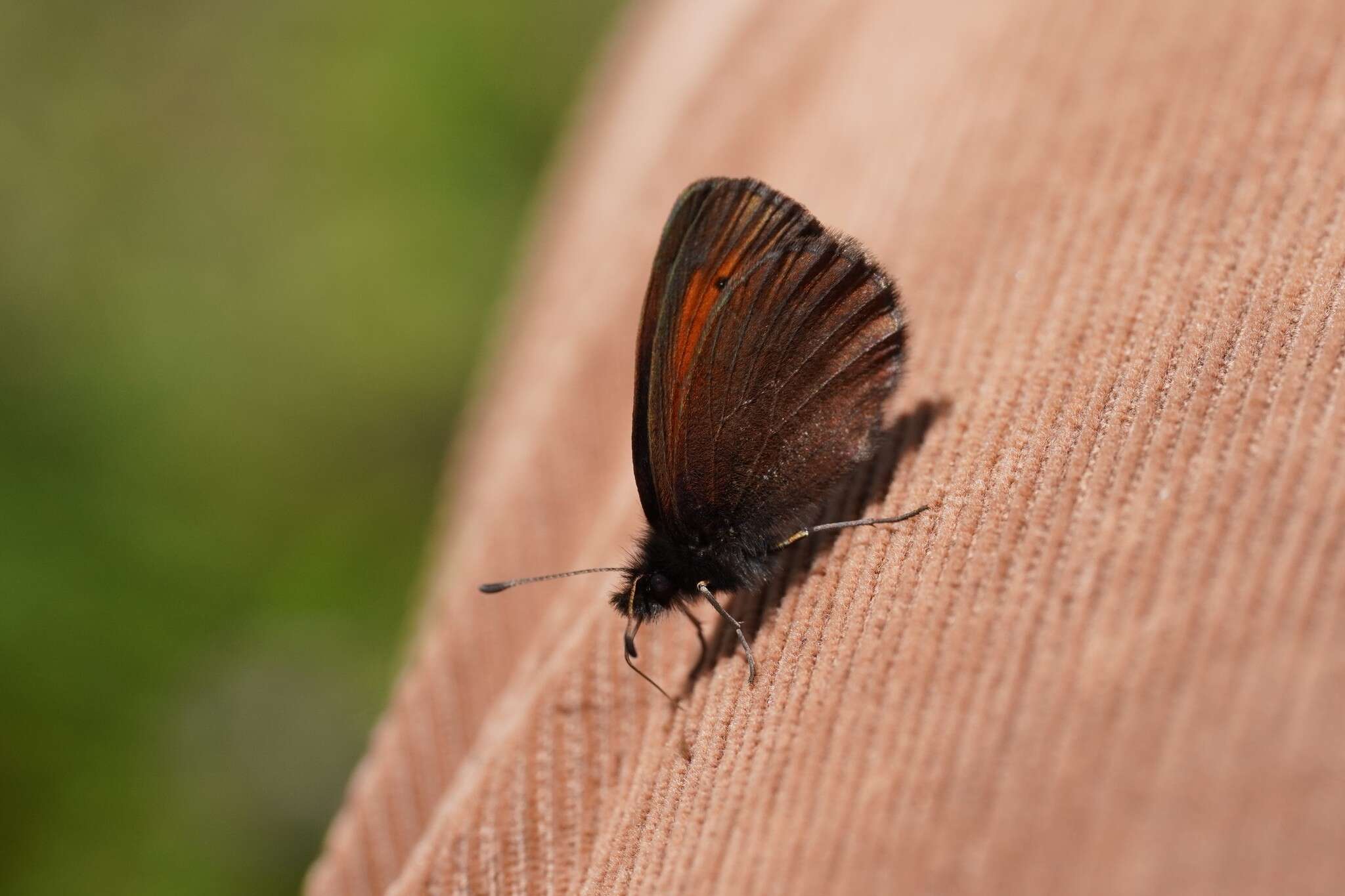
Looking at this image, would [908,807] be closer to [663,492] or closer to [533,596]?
[663,492]

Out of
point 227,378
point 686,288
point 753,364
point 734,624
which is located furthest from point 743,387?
point 227,378

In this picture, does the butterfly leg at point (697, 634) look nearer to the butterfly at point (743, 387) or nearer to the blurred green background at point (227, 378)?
the butterfly at point (743, 387)

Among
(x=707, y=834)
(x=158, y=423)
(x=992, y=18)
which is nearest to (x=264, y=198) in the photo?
(x=158, y=423)

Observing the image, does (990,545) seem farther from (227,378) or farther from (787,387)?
(227,378)

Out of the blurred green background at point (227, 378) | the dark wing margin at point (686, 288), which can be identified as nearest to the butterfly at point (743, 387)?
the dark wing margin at point (686, 288)

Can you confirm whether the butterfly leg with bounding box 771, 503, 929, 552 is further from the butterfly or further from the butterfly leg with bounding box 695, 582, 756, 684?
the butterfly leg with bounding box 695, 582, 756, 684

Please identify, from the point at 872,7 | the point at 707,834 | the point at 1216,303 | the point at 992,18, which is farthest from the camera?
the point at 872,7
